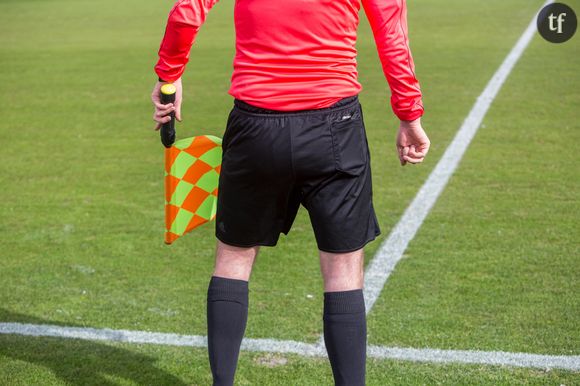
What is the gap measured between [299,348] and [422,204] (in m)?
2.66

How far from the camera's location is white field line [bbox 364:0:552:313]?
5.33m

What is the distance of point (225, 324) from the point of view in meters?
3.41

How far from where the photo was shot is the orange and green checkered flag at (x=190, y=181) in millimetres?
3715

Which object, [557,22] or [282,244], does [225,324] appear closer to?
[282,244]

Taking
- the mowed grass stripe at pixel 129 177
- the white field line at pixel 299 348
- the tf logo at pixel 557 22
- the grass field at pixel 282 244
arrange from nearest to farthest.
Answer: the white field line at pixel 299 348
the grass field at pixel 282 244
the mowed grass stripe at pixel 129 177
the tf logo at pixel 557 22

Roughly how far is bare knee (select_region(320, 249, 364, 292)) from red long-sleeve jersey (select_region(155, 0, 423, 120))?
48cm

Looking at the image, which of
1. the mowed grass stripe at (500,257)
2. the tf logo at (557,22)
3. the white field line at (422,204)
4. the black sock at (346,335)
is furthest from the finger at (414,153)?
the tf logo at (557,22)

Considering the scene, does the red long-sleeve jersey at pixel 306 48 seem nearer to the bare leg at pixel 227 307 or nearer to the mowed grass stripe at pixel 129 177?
the bare leg at pixel 227 307

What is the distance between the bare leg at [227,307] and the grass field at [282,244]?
0.64 meters

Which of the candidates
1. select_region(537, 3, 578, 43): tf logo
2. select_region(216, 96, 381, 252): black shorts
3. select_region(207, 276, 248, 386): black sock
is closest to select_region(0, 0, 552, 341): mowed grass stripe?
select_region(537, 3, 578, 43): tf logo

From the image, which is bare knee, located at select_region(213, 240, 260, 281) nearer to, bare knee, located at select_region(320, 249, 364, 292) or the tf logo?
bare knee, located at select_region(320, 249, 364, 292)

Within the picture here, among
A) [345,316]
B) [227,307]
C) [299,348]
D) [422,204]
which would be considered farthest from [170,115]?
[422,204]

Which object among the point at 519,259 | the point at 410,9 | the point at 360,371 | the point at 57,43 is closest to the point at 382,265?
the point at 519,259

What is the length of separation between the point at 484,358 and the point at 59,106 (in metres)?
7.51
